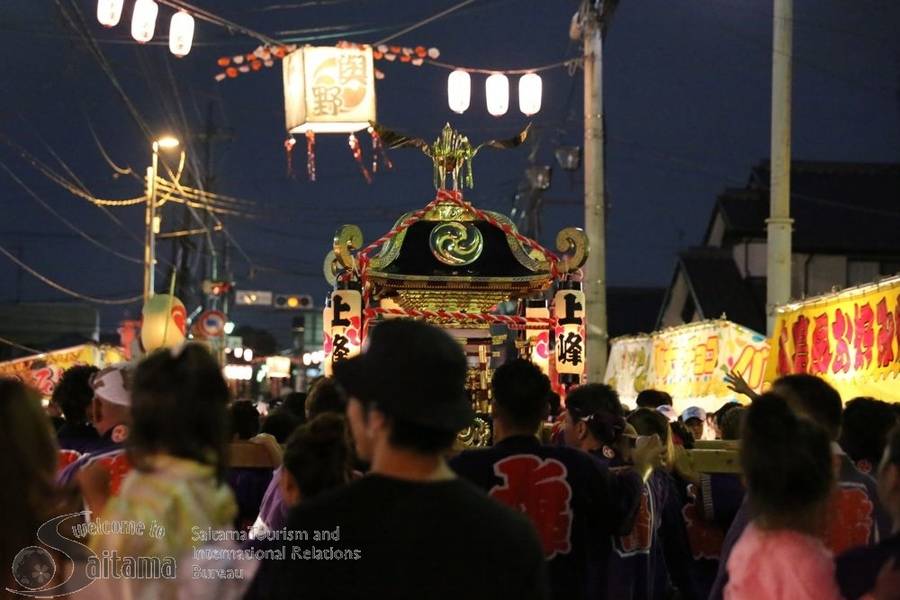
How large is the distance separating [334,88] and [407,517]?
1587 cm

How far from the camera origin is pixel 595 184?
61.2 ft

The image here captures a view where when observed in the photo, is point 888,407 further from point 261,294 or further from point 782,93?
point 261,294

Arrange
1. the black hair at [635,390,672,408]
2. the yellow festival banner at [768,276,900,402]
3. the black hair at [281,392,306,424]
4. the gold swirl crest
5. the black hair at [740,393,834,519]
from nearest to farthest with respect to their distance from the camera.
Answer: the black hair at [740,393,834,519] → the black hair at [281,392,306,424] → the black hair at [635,390,672,408] → the yellow festival banner at [768,276,900,402] → the gold swirl crest

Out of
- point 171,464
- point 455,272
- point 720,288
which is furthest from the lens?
point 720,288

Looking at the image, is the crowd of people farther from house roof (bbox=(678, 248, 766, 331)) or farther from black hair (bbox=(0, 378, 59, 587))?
house roof (bbox=(678, 248, 766, 331))

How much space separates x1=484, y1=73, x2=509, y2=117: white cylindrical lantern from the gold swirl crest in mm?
5597

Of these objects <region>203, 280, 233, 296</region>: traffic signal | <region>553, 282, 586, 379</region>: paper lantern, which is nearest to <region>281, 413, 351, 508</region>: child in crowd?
<region>553, 282, 586, 379</region>: paper lantern

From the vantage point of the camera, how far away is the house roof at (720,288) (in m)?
30.2

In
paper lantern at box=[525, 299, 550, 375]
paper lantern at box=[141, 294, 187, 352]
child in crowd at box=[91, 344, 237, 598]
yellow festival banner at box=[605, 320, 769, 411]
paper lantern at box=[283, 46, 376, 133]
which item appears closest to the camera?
child in crowd at box=[91, 344, 237, 598]

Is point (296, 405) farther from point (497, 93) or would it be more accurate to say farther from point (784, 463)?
point (497, 93)

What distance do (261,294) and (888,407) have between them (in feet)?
124

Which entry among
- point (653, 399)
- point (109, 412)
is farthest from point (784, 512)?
point (653, 399)

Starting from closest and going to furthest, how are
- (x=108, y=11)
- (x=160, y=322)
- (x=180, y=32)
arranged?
(x=160, y=322)
(x=108, y=11)
(x=180, y=32)

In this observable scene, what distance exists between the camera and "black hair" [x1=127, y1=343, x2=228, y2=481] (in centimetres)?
317
